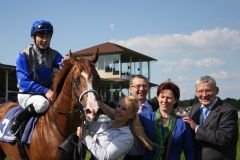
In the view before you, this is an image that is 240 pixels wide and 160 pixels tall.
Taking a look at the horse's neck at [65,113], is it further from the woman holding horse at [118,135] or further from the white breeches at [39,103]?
the woman holding horse at [118,135]

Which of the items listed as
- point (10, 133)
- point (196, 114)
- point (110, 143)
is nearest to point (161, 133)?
point (110, 143)

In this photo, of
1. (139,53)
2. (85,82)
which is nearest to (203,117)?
(85,82)

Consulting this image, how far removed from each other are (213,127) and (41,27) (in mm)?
2593

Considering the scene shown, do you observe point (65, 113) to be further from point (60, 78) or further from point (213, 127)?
point (213, 127)

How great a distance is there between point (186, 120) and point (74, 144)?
49.9 inches

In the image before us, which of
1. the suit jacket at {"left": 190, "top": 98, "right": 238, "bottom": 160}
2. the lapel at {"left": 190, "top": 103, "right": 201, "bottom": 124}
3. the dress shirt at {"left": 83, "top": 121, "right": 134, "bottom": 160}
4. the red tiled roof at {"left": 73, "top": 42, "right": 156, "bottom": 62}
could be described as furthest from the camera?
the red tiled roof at {"left": 73, "top": 42, "right": 156, "bottom": 62}

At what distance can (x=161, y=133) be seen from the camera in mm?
3875

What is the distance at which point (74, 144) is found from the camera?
412 cm

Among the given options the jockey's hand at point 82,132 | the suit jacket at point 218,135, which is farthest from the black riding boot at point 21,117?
the suit jacket at point 218,135

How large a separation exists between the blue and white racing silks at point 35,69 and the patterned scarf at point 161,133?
5.46ft

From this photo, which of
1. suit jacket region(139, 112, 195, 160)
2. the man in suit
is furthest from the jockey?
the man in suit

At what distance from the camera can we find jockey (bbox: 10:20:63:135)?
4748mm

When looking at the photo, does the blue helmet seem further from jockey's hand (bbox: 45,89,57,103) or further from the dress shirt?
the dress shirt

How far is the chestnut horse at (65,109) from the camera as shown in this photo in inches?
156
